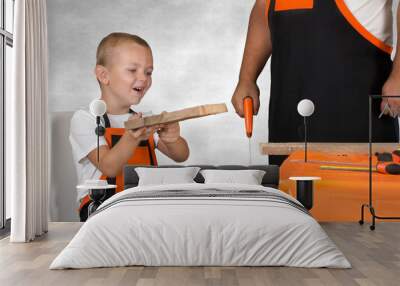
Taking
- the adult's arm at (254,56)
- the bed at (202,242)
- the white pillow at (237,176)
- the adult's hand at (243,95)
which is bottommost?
the bed at (202,242)

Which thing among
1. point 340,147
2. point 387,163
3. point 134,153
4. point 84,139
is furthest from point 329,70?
point 84,139

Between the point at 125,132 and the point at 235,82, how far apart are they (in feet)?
4.31

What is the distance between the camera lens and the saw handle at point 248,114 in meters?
6.05

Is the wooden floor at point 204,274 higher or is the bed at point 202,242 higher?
the bed at point 202,242

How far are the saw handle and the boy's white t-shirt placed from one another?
3.25 feet

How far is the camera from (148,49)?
6133 mm

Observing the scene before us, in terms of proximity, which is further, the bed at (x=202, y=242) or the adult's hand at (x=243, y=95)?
the adult's hand at (x=243, y=95)

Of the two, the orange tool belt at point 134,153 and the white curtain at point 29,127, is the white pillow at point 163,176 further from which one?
the white curtain at point 29,127

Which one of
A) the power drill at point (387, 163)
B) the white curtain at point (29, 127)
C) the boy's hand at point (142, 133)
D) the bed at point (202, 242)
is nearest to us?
the bed at point (202, 242)

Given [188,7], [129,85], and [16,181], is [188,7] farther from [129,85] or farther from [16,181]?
[16,181]

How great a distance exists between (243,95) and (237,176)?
943 mm

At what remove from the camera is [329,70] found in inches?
227

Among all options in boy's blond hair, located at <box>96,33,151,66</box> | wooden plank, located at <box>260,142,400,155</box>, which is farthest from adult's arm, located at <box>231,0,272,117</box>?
boy's blond hair, located at <box>96,33,151,66</box>

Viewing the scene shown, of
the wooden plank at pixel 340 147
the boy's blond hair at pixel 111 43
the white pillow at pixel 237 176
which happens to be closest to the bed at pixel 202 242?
the white pillow at pixel 237 176
